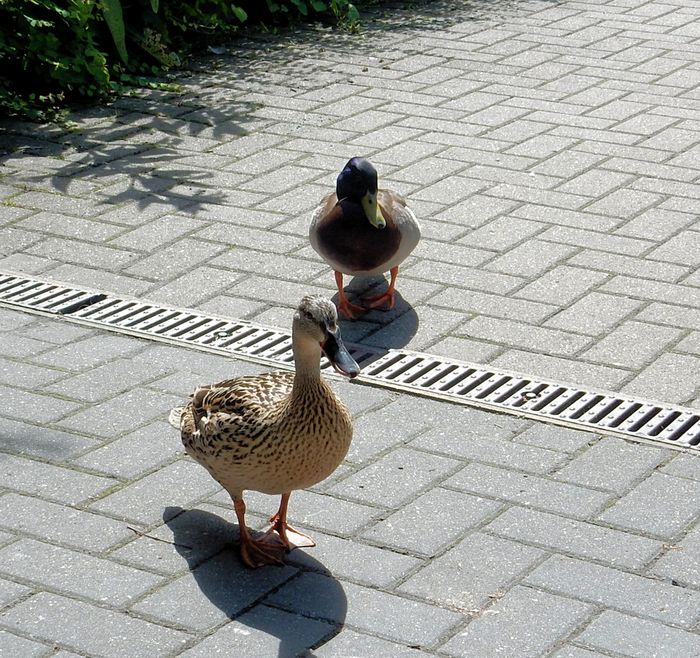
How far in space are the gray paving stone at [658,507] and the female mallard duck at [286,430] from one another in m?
1.03

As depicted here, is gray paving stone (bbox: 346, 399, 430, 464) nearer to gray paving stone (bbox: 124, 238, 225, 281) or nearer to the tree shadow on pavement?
the tree shadow on pavement

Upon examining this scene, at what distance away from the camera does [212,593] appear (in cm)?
397

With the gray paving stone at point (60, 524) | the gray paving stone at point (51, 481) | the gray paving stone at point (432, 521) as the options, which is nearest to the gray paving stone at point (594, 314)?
the gray paving stone at point (432, 521)

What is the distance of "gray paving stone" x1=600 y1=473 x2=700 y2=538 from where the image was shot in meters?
4.30

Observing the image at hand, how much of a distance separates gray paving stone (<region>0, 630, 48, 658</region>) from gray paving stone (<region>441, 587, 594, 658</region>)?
1.15 meters

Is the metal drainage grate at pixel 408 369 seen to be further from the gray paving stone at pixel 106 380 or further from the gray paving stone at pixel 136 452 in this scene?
the gray paving stone at pixel 136 452

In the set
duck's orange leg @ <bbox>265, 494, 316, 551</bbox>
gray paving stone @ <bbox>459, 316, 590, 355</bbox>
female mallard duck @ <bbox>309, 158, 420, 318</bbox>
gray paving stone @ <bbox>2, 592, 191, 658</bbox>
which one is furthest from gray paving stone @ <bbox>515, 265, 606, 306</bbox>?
gray paving stone @ <bbox>2, 592, 191, 658</bbox>

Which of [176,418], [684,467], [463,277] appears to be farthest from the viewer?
[463,277]

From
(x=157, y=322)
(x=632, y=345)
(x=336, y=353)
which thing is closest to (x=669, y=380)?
(x=632, y=345)

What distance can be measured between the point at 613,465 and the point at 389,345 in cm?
135

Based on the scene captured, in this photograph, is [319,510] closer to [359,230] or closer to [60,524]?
[60,524]

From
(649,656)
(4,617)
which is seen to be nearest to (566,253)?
(649,656)

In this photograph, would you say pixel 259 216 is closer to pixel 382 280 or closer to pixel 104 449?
pixel 382 280

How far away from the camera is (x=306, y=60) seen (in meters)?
9.94
